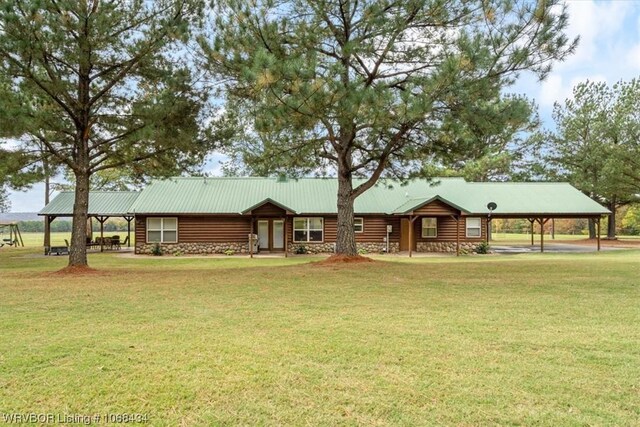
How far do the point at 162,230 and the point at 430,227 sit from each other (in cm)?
1458

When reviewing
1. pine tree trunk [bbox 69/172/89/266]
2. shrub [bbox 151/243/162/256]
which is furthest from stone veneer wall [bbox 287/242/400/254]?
pine tree trunk [bbox 69/172/89/266]

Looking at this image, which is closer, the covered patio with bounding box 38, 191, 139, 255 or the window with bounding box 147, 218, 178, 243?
the window with bounding box 147, 218, 178, 243

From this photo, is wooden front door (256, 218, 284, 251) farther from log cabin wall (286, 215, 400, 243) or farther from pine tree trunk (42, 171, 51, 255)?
pine tree trunk (42, 171, 51, 255)

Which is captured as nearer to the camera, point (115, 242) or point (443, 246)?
point (443, 246)

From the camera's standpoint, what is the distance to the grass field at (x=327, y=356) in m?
3.39

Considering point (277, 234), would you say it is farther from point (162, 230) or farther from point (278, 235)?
point (162, 230)

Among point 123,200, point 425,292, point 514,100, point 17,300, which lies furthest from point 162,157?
point 123,200

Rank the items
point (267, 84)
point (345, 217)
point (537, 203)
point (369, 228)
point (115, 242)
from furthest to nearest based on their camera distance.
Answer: point (115, 242)
point (537, 203)
point (369, 228)
point (345, 217)
point (267, 84)

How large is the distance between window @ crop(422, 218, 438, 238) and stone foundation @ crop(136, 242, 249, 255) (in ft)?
32.4

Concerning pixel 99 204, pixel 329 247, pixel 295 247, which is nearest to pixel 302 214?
pixel 295 247

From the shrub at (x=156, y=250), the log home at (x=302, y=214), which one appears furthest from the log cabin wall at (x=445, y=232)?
the shrub at (x=156, y=250)

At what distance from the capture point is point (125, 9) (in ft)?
39.1

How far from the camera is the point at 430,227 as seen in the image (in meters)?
24.6

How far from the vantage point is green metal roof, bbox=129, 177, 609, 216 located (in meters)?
23.3
